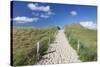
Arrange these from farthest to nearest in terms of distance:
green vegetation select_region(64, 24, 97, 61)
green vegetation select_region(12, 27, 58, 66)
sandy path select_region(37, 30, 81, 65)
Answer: green vegetation select_region(64, 24, 97, 61) < sandy path select_region(37, 30, 81, 65) < green vegetation select_region(12, 27, 58, 66)

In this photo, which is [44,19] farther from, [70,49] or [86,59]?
[86,59]

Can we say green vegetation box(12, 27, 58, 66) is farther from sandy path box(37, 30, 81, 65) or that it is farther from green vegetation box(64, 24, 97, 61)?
green vegetation box(64, 24, 97, 61)

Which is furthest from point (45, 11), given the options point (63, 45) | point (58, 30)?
point (63, 45)

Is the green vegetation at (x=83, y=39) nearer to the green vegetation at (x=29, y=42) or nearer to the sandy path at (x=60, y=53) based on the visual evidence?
the sandy path at (x=60, y=53)

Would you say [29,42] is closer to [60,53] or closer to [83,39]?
[60,53]

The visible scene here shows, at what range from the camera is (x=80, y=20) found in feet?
7.93

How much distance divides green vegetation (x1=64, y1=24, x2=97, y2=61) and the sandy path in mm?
68

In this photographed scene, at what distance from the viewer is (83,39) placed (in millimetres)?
2432

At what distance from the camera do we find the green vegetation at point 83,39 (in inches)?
93.6

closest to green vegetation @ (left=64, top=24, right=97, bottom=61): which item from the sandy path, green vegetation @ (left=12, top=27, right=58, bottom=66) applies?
the sandy path

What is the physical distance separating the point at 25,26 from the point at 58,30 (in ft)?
1.42

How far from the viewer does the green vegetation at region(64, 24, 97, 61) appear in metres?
2.38

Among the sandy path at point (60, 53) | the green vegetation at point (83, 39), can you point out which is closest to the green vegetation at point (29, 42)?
the sandy path at point (60, 53)

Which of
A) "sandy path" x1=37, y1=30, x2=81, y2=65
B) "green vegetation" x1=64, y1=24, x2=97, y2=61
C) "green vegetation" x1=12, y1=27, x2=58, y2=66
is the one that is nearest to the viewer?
"green vegetation" x1=12, y1=27, x2=58, y2=66
